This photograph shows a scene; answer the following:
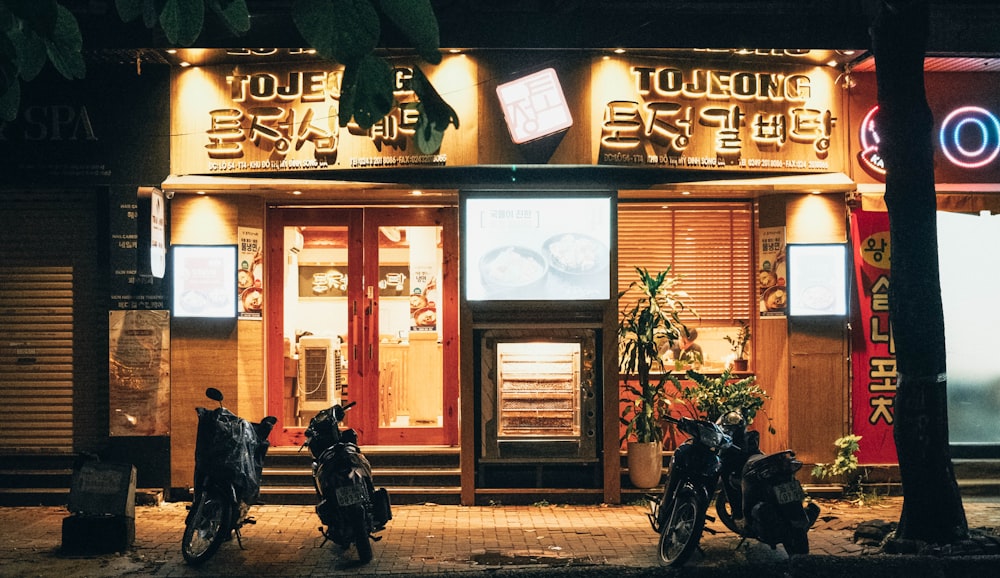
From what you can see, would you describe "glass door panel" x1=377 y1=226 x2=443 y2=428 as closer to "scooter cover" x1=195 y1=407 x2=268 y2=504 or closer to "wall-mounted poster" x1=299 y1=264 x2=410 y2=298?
"wall-mounted poster" x1=299 y1=264 x2=410 y2=298

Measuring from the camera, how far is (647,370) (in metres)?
10.1

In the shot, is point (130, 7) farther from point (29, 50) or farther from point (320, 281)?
point (320, 281)

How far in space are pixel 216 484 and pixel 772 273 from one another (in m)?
6.68

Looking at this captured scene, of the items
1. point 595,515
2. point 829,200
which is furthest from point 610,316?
point 829,200

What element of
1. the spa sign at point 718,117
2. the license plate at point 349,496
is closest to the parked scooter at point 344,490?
the license plate at point 349,496

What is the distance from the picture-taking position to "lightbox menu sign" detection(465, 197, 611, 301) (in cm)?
982

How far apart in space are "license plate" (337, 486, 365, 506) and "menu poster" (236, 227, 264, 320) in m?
3.49

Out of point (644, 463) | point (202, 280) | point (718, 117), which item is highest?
point (718, 117)

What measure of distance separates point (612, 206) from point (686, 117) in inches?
53.6

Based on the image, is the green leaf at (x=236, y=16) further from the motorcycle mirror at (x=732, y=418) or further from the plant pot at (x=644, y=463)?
the plant pot at (x=644, y=463)

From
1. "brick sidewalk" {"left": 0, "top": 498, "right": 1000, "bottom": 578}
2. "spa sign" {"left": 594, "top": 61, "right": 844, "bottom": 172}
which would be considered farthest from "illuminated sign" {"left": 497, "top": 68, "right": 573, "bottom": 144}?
"brick sidewalk" {"left": 0, "top": 498, "right": 1000, "bottom": 578}

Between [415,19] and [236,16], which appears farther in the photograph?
[236,16]

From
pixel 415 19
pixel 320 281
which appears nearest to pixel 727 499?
pixel 320 281

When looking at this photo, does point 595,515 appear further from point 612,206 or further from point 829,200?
point 829,200
